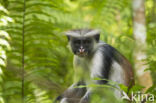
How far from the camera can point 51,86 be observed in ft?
6.20

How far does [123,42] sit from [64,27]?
1.82 meters

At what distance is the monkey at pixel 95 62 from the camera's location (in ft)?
12.3

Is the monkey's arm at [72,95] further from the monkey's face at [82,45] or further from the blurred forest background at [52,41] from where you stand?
the monkey's face at [82,45]

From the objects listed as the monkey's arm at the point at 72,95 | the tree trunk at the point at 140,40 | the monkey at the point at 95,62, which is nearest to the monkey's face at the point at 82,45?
the monkey at the point at 95,62

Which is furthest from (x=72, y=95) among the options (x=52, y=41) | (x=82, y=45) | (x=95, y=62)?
(x=52, y=41)

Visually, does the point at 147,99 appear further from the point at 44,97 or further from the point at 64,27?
the point at 64,27

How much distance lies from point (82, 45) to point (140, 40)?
1.69 m

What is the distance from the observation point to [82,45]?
388 centimetres

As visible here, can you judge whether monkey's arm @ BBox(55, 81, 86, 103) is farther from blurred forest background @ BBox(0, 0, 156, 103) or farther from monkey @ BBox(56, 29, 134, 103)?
blurred forest background @ BBox(0, 0, 156, 103)

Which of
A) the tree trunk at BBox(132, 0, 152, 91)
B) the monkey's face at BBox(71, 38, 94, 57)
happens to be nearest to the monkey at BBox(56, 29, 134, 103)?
the monkey's face at BBox(71, 38, 94, 57)

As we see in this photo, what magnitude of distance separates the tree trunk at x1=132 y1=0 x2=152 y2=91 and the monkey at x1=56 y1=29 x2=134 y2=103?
0.95 meters

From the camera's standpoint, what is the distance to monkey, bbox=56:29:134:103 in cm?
375

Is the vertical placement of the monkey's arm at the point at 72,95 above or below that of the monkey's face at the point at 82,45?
below

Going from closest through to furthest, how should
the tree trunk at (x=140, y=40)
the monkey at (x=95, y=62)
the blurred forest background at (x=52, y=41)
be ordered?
1. the blurred forest background at (x=52, y=41)
2. the monkey at (x=95, y=62)
3. the tree trunk at (x=140, y=40)
